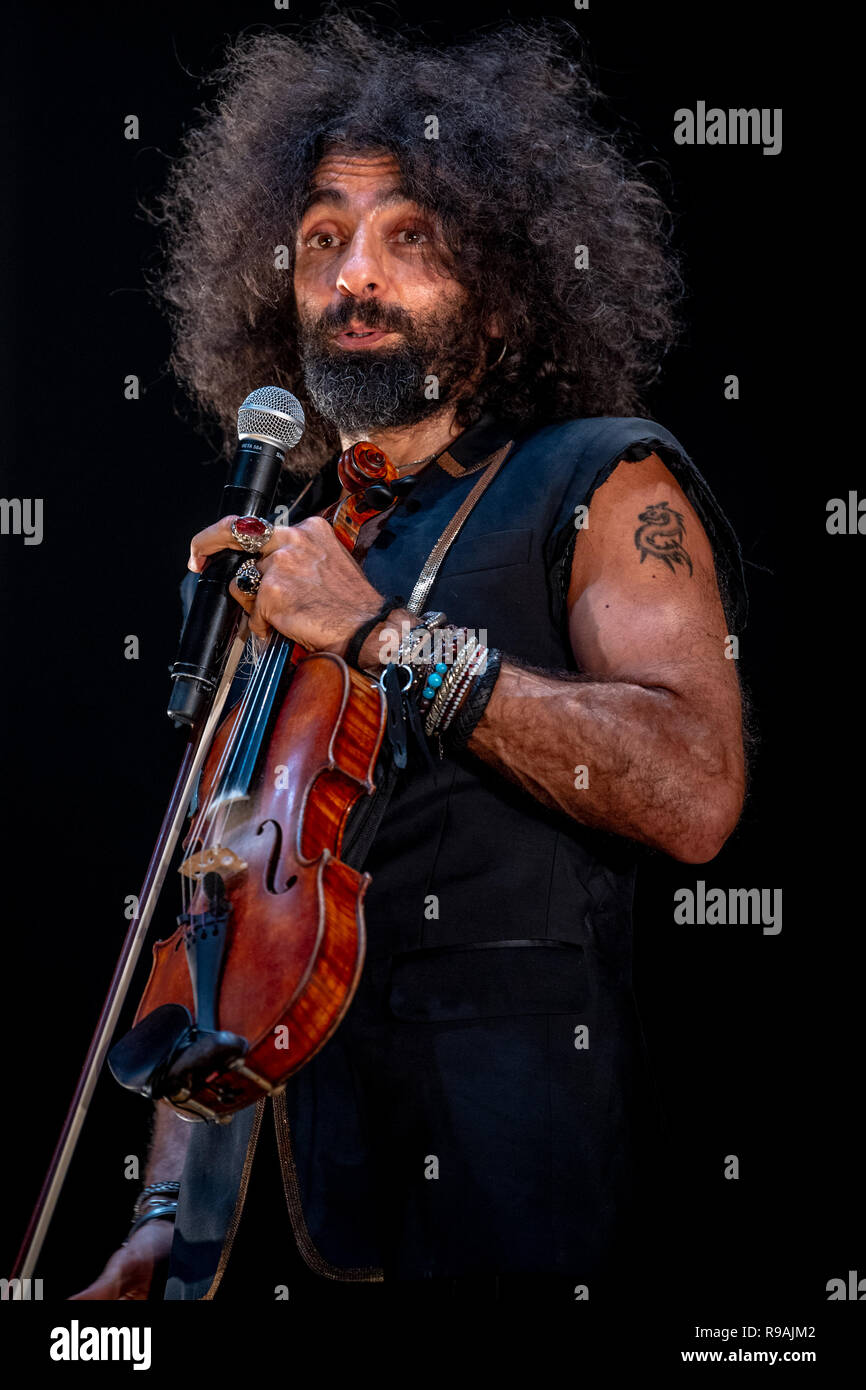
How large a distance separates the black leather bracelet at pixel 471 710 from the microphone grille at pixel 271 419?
585 millimetres

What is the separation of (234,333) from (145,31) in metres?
0.77

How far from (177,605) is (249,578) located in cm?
127

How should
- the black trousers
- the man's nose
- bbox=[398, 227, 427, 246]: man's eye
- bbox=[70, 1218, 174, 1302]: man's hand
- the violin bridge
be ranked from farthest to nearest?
1. bbox=[398, 227, 427, 246]: man's eye
2. the man's nose
3. bbox=[70, 1218, 174, 1302]: man's hand
4. the black trousers
5. the violin bridge

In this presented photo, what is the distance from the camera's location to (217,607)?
206 cm

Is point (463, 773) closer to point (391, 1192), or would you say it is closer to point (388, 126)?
point (391, 1192)

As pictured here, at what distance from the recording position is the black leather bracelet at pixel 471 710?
1.88 m

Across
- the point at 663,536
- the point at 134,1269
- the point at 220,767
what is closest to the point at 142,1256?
the point at 134,1269

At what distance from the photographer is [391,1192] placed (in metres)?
1.89

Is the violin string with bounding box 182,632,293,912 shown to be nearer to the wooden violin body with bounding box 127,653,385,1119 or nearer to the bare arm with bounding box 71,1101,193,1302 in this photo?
the wooden violin body with bounding box 127,653,385,1119

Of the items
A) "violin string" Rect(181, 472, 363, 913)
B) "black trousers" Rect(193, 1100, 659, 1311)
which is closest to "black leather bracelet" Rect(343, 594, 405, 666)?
"violin string" Rect(181, 472, 363, 913)

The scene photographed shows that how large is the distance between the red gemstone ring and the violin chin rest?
0.76 m

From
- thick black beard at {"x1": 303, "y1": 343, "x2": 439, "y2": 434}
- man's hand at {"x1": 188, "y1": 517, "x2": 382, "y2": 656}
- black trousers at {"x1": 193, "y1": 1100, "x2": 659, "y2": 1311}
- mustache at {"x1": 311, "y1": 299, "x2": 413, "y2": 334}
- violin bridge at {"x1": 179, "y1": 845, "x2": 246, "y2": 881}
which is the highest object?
mustache at {"x1": 311, "y1": 299, "x2": 413, "y2": 334}

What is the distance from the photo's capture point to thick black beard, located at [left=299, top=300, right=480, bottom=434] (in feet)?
8.50
